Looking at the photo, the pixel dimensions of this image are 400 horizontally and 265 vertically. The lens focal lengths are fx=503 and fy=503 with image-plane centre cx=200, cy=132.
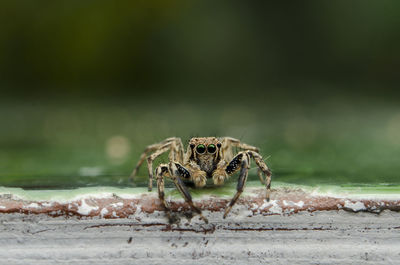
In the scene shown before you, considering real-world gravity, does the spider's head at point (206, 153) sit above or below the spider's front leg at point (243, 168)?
above

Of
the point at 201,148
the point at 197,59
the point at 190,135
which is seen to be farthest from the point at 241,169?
the point at 197,59

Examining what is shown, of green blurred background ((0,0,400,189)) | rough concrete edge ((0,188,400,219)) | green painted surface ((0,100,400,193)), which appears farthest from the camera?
green blurred background ((0,0,400,189))

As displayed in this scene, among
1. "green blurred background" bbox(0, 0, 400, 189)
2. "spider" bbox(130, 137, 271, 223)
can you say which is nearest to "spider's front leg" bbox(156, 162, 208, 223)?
"spider" bbox(130, 137, 271, 223)

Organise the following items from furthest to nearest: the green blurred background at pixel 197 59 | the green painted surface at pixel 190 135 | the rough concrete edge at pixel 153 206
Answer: the green blurred background at pixel 197 59 < the green painted surface at pixel 190 135 < the rough concrete edge at pixel 153 206

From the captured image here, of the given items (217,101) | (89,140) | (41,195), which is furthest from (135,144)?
(217,101)

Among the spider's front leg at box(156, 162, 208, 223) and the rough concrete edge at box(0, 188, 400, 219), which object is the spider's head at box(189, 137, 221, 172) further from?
the rough concrete edge at box(0, 188, 400, 219)

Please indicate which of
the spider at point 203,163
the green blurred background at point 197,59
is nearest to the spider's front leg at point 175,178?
the spider at point 203,163

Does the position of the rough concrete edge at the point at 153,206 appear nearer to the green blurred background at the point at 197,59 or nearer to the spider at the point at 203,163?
the spider at the point at 203,163

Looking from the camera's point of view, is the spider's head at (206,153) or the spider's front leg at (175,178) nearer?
the spider's front leg at (175,178)
